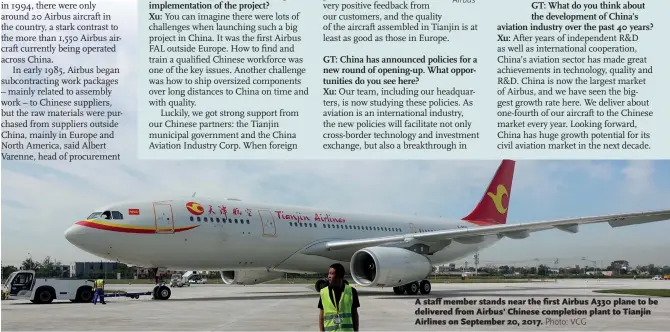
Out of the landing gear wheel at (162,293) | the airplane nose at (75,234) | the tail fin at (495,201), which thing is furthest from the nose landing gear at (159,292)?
the tail fin at (495,201)

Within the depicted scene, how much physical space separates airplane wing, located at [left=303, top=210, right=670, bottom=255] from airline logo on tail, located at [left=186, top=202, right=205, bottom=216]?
4542 millimetres

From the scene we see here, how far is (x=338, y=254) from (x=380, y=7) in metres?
11.4

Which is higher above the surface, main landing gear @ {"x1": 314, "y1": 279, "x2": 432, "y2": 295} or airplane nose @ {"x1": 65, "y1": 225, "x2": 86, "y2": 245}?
airplane nose @ {"x1": 65, "y1": 225, "x2": 86, "y2": 245}

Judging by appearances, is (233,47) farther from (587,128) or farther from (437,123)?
(587,128)

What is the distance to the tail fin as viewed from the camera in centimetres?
3145

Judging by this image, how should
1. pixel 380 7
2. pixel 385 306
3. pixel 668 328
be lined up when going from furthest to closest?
pixel 385 306 → pixel 380 7 → pixel 668 328

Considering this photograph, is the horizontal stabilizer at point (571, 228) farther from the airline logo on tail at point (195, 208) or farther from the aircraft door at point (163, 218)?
the aircraft door at point (163, 218)

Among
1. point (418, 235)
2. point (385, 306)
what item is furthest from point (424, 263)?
point (385, 306)

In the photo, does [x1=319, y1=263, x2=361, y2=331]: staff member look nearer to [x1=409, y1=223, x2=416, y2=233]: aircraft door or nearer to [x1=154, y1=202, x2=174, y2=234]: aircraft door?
[x1=154, y1=202, x2=174, y2=234]: aircraft door

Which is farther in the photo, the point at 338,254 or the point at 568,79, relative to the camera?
the point at 338,254

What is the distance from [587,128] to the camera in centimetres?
1539

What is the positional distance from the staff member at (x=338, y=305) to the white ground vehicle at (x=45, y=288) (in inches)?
616

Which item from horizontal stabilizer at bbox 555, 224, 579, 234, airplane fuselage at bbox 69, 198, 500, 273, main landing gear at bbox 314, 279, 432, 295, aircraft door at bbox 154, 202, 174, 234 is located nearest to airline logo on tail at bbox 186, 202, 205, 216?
airplane fuselage at bbox 69, 198, 500, 273

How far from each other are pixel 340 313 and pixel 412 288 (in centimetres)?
1738
